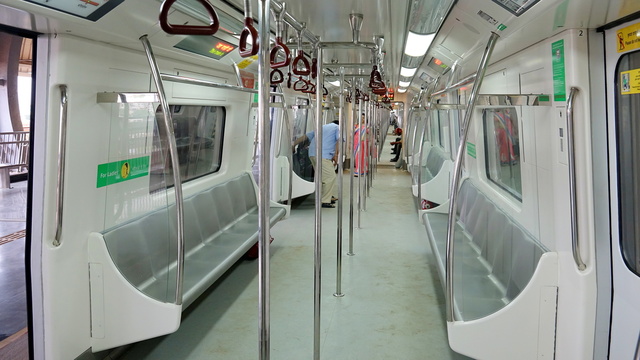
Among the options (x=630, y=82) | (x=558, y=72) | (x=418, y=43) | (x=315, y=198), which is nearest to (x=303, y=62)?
(x=315, y=198)

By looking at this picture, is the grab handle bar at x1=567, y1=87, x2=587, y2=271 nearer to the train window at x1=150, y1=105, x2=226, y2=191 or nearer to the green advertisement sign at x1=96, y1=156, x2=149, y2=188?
the green advertisement sign at x1=96, y1=156, x2=149, y2=188

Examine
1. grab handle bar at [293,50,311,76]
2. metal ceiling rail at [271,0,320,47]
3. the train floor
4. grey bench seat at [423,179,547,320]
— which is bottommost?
the train floor

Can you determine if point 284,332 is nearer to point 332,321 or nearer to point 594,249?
point 332,321

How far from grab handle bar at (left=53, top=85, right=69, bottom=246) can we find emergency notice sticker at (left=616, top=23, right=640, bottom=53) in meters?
2.67

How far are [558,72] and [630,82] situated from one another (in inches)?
14.5

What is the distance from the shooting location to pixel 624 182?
2025 millimetres

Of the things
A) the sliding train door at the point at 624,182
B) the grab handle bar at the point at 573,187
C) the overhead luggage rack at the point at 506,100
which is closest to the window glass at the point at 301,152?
the overhead luggage rack at the point at 506,100

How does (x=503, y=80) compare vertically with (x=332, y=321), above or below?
above

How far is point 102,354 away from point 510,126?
3275mm

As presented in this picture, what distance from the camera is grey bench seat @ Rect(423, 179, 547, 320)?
2.58m

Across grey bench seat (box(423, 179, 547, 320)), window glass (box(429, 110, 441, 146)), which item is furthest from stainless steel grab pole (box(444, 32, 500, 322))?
window glass (box(429, 110, 441, 146))

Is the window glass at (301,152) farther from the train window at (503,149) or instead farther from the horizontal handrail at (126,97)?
the horizontal handrail at (126,97)

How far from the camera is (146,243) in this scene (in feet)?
9.86

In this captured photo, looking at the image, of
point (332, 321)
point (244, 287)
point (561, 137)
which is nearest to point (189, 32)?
point (561, 137)
